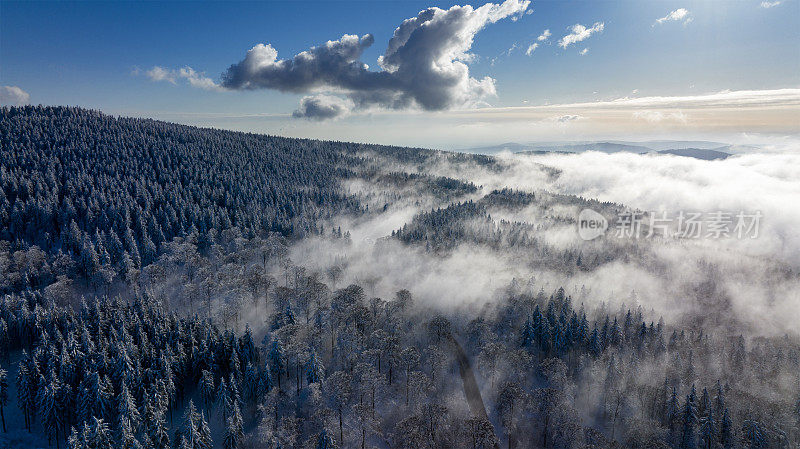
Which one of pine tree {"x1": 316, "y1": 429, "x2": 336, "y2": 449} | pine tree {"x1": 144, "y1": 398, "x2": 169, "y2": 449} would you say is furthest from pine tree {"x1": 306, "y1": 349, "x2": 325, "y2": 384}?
pine tree {"x1": 144, "y1": 398, "x2": 169, "y2": 449}

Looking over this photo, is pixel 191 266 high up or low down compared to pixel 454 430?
up

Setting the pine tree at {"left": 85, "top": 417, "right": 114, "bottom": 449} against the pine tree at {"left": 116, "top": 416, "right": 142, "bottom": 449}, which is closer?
the pine tree at {"left": 116, "top": 416, "right": 142, "bottom": 449}

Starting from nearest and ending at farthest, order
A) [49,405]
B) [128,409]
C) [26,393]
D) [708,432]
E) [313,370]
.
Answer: [128,409], [49,405], [26,393], [708,432], [313,370]

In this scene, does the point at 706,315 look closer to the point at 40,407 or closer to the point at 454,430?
the point at 454,430

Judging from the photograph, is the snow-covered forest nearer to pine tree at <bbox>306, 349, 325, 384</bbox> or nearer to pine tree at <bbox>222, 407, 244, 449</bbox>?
→ pine tree at <bbox>306, 349, 325, 384</bbox>

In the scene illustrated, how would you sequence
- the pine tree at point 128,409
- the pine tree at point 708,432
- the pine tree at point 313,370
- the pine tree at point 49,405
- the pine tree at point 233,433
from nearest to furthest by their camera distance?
the pine tree at point 128,409, the pine tree at point 49,405, the pine tree at point 233,433, the pine tree at point 708,432, the pine tree at point 313,370

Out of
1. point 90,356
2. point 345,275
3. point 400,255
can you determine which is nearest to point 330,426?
point 90,356

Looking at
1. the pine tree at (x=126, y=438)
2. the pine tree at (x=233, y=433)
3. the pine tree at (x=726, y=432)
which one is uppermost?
the pine tree at (x=126, y=438)

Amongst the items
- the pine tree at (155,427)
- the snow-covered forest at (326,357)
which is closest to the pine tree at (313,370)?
the snow-covered forest at (326,357)

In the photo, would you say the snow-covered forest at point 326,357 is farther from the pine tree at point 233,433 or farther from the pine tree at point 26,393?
the pine tree at point 233,433

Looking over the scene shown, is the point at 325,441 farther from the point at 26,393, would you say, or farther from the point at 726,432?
the point at 726,432

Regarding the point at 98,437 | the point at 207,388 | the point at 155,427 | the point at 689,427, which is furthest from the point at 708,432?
the point at 98,437
